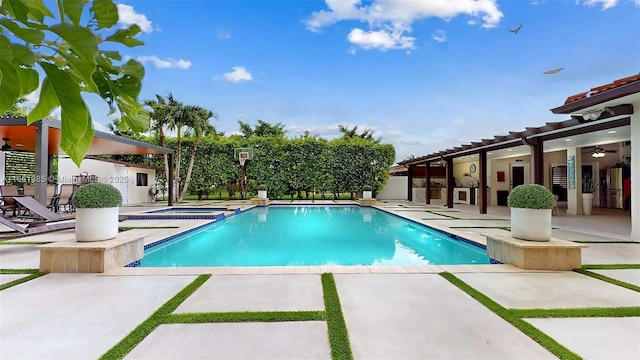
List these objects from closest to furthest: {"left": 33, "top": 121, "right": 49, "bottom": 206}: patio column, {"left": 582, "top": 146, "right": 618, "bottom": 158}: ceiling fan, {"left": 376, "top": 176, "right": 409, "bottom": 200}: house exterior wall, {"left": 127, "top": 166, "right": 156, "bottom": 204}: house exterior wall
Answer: {"left": 33, "top": 121, "right": 49, "bottom": 206}: patio column < {"left": 582, "top": 146, "right": 618, "bottom": 158}: ceiling fan < {"left": 127, "top": 166, "right": 156, "bottom": 204}: house exterior wall < {"left": 376, "top": 176, "right": 409, "bottom": 200}: house exterior wall

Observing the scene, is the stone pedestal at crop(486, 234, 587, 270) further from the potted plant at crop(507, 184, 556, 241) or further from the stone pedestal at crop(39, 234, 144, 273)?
the stone pedestal at crop(39, 234, 144, 273)

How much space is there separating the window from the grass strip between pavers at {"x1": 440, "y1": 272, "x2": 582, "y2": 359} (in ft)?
63.7

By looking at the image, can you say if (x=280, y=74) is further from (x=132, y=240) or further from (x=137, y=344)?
(x=137, y=344)

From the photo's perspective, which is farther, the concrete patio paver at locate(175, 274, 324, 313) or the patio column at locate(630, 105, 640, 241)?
the patio column at locate(630, 105, 640, 241)

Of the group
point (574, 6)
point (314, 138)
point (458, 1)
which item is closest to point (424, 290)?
point (458, 1)

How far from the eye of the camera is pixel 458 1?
9.67 meters

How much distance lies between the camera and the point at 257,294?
368 cm

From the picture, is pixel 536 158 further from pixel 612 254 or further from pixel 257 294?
pixel 257 294

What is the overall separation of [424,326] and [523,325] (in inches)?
34.4

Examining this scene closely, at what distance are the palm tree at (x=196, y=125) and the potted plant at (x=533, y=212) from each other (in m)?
17.9

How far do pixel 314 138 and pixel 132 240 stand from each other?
16804 millimetres

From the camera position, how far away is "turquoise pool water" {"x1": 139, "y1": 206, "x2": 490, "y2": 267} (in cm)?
A: 626

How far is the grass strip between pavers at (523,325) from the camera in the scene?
2439 mm

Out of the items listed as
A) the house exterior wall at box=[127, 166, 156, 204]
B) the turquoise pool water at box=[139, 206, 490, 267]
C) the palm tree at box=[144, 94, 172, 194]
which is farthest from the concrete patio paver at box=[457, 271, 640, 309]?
the house exterior wall at box=[127, 166, 156, 204]
